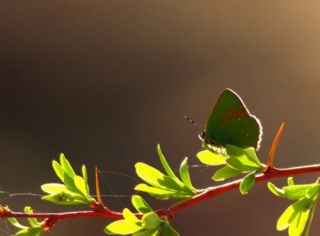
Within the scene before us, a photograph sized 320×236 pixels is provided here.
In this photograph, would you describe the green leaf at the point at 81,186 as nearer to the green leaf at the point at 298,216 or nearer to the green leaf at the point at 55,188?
the green leaf at the point at 55,188

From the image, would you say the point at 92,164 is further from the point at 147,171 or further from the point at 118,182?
the point at 147,171

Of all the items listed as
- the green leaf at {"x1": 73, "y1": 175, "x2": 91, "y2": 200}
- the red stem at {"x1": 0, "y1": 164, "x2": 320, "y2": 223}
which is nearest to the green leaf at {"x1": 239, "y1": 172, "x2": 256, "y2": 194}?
the red stem at {"x1": 0, "y1": 164, "x2": 320, "y2": 223}

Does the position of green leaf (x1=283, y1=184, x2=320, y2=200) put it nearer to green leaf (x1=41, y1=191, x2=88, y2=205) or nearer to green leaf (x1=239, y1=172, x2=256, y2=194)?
green leaf (x1=239, y1=172, x2=256, y2=194)

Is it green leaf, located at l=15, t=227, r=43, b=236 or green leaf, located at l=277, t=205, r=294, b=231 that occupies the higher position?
green leaf, located at l=15, t=227, r=43, b=236

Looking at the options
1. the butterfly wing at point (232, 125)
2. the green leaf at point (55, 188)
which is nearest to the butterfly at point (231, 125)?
the butterfly wing at point (232, 125)

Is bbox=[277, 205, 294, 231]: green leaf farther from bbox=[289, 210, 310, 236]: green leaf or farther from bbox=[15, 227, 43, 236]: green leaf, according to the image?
bbox=[15, 227, 43, 236]: green leaf

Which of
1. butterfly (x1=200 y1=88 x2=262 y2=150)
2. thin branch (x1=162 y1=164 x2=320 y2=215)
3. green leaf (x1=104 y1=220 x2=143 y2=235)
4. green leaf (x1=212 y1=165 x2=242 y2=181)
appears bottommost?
green leaf (x1=104 y1=220 x2=143 y2=235)

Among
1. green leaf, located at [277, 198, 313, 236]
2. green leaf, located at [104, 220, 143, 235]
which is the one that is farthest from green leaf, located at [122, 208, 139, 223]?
green leaf, located at [277, 198, 313, 236]
